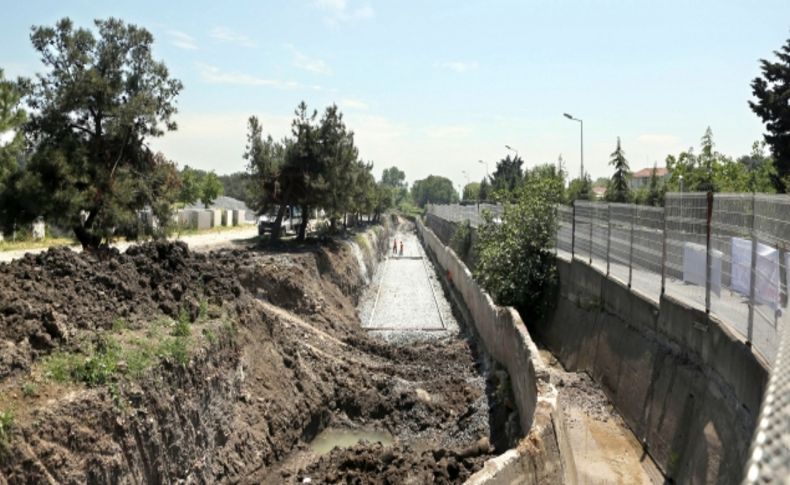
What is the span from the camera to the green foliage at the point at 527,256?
22906mm

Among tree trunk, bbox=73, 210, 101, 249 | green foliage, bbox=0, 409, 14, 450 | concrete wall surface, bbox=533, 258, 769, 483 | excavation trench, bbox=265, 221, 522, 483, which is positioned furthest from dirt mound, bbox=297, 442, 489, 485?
tree trunk, bbox=73, 210, 101, 249

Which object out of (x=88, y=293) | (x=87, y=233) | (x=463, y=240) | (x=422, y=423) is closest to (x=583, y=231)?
(x=422, y=423)

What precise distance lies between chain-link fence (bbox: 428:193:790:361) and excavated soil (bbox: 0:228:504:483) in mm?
4669

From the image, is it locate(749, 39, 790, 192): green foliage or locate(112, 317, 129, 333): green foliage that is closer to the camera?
locate(112, 317, 129, 333): green foliage

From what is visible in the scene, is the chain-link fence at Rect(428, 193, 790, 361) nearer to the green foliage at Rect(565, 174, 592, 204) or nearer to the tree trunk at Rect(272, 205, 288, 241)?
the tree trunk at Rect(272, 205, 288, 241)

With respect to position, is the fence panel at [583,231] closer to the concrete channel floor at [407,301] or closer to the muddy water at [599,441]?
the muddy water at [599,441]

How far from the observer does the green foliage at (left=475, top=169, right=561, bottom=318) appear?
22906 mm

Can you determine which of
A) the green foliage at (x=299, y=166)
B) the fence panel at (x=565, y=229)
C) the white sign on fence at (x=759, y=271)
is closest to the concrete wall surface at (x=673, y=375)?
the white sign on fence at (x=759, y=271)

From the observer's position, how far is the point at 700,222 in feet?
37.1

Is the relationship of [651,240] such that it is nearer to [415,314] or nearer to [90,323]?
[90,323]

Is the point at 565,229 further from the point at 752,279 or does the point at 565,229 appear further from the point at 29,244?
the point at 29,244

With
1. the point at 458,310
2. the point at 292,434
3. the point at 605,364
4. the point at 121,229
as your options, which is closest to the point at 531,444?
the point at 605,364

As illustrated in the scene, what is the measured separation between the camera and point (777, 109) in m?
42.4

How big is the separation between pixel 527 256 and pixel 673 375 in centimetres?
1221
